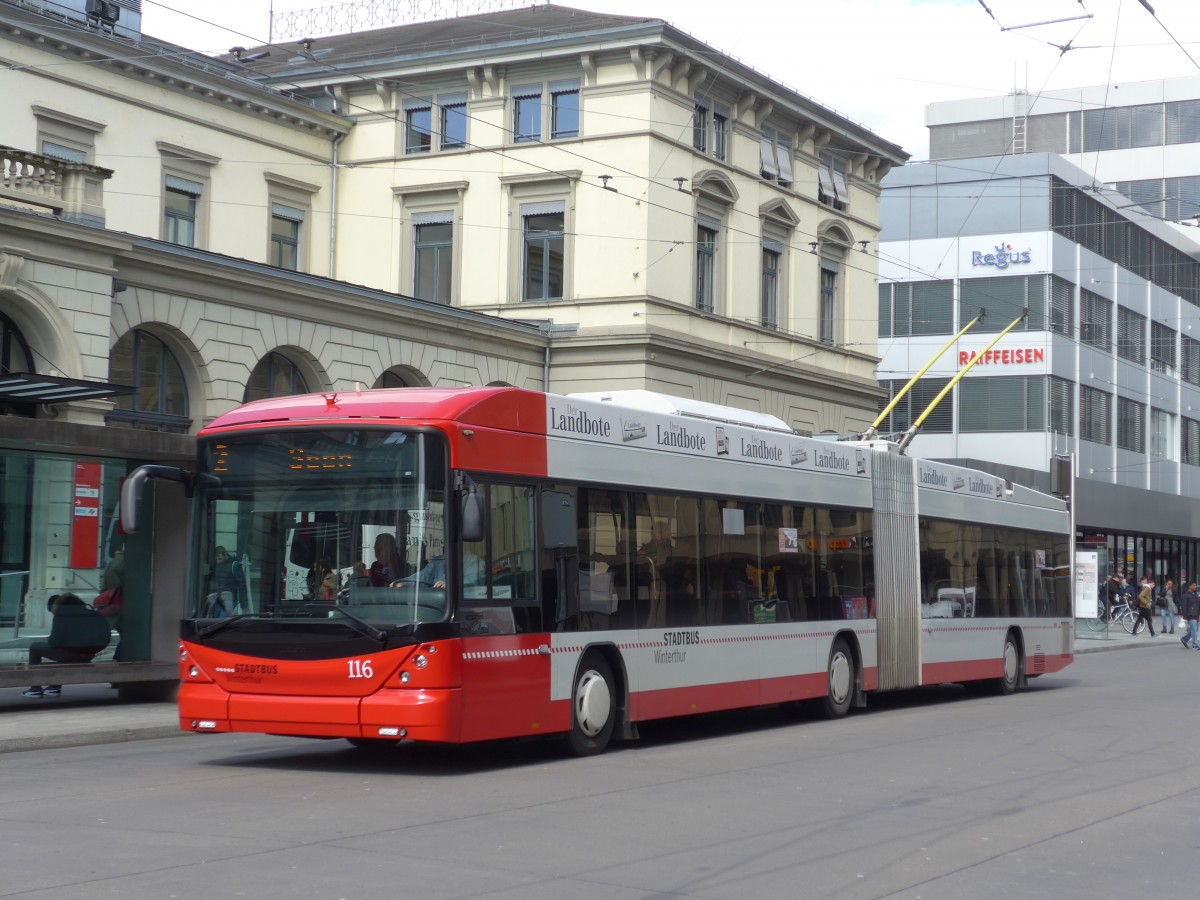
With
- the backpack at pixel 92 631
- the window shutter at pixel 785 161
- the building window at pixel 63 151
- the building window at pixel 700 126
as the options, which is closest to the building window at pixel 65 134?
the building window at pixel 63 151

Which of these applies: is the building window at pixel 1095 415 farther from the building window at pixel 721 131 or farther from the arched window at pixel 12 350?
the arched window at pixel 12 350

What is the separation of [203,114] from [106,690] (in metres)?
17.5

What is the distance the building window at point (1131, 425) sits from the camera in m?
63.8

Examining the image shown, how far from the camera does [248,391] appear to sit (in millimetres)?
30344

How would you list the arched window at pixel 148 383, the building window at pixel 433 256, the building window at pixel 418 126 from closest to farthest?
the arched window at pixel 148 383 < the building window at pixel 433 256 < the building window at pixel 418 126

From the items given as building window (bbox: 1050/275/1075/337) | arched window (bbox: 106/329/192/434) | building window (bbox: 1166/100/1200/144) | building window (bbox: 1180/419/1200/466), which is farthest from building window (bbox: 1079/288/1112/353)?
arched window (bbox: 106/329/192/434)

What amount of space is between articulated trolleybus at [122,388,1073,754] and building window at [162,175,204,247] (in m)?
19.7

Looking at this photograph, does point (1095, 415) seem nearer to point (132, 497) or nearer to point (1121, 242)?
point (1121, 242)

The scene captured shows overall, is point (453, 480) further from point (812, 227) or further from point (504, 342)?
point (812, 227)

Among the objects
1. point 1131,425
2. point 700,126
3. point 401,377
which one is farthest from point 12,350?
point 1131,425

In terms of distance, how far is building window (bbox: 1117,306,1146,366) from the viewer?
209ft

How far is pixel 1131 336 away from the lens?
64.9m

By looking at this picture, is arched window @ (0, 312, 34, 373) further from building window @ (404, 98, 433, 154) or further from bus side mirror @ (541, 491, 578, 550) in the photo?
building window @ (404, 98, 433, 154)

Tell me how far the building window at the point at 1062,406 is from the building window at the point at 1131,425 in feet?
17.7
